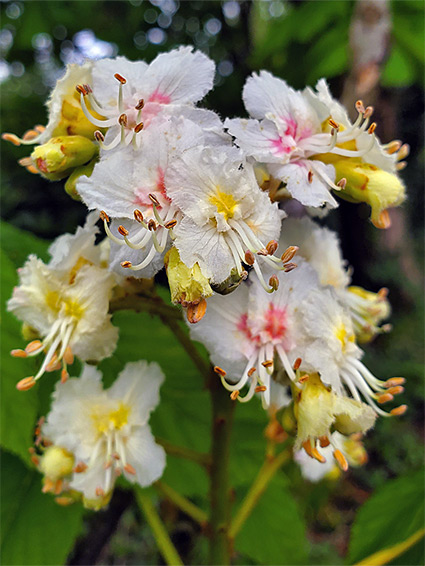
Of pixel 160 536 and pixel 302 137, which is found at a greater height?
pixel 302 137

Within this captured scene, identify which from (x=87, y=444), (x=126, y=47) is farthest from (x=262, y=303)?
(x=126, y=47)

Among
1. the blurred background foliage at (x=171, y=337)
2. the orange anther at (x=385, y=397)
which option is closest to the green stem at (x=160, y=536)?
the blurred background foliage at (x=171, y=337)

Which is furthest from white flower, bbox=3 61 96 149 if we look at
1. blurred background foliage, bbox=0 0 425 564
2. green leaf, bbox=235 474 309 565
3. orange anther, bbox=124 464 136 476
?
green leaf, bbox=235 474 309 565

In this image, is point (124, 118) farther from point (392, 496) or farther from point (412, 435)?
point (412, 435)

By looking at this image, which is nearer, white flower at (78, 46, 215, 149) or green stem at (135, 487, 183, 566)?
white flower at (78, 46, 215, 149)

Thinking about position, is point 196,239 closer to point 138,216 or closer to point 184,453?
point 138,216

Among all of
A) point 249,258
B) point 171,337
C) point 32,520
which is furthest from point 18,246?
point 249,258

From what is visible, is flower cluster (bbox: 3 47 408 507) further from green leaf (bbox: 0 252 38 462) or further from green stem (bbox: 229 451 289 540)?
green stem (bbox: 229 451 289 540)
